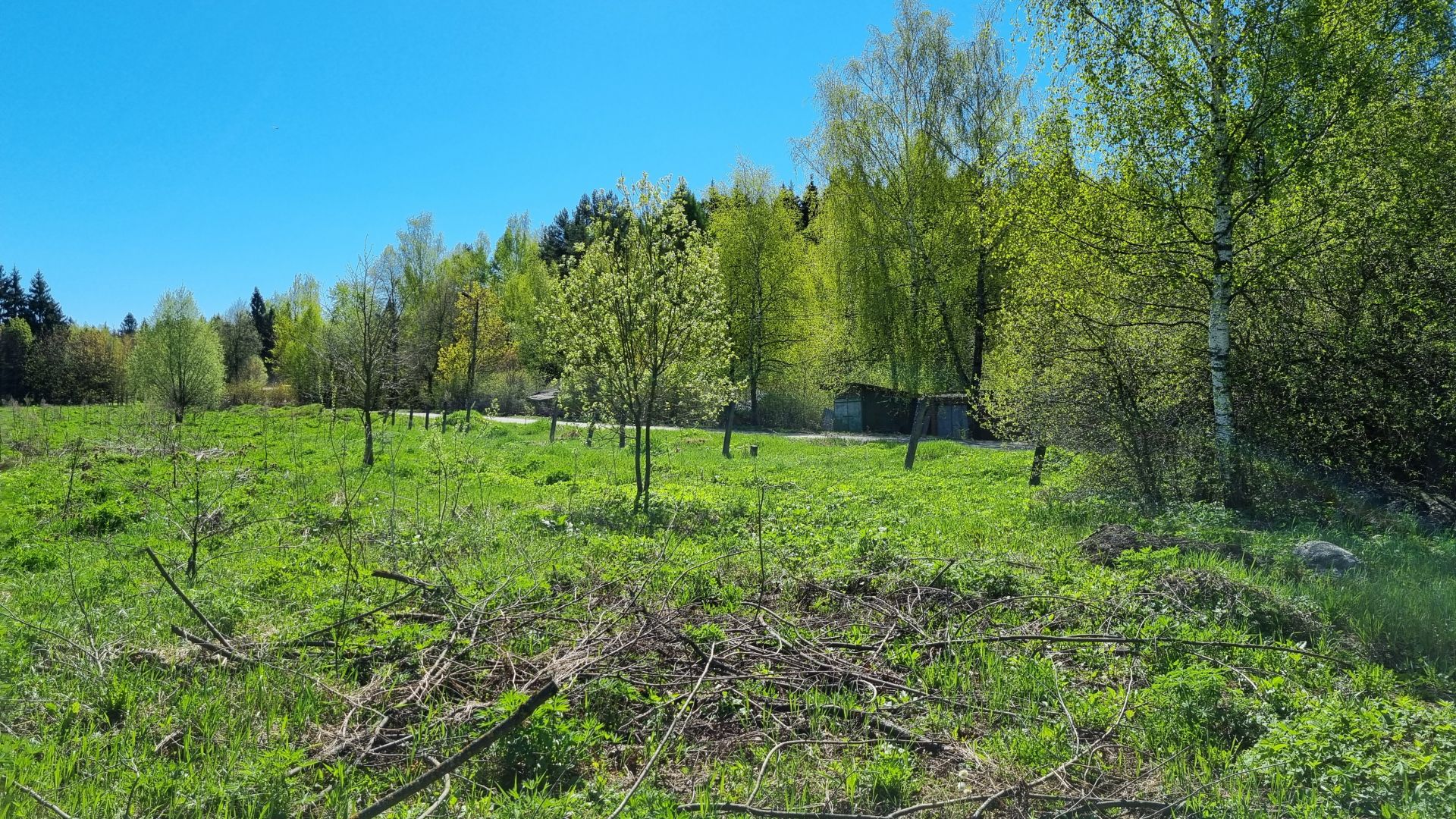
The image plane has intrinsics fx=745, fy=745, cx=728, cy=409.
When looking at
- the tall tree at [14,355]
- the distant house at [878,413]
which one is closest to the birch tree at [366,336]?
the distant house at [878,413]

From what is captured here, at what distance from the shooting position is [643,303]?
12203mm

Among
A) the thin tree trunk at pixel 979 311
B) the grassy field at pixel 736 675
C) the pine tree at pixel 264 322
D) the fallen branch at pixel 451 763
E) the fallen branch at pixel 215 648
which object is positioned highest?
the pine tree at pixel 264 322

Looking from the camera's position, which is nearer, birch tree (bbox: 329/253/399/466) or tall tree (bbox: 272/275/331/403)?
birch tree (bbox: 329/253/399/466)

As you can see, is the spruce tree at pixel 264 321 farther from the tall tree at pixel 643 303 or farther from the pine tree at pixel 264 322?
the tall tree at pixel 643 303

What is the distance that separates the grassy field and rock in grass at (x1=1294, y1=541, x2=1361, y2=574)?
20 centimetres

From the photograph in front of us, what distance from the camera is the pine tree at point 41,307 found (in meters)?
70.6

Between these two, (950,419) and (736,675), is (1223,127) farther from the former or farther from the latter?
(950,419)

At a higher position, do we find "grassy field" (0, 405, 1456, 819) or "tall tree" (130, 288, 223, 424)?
"tall tree" (130, 288, 223, 424)

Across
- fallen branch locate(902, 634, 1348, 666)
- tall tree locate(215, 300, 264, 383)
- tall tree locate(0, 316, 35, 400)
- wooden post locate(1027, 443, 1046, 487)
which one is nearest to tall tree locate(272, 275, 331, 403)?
tall tree locate(215, 300, 264, 383)

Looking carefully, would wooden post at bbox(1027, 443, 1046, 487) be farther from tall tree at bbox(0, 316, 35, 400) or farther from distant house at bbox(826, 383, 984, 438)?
tall tree at bbox(0, 316, 35, 400)

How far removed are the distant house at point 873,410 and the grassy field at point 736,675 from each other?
85.6 feet

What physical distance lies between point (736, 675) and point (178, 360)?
1468 inches

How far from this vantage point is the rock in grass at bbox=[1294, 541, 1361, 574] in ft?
22.5

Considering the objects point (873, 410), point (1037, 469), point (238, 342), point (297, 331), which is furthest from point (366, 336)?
point (238, 342)
